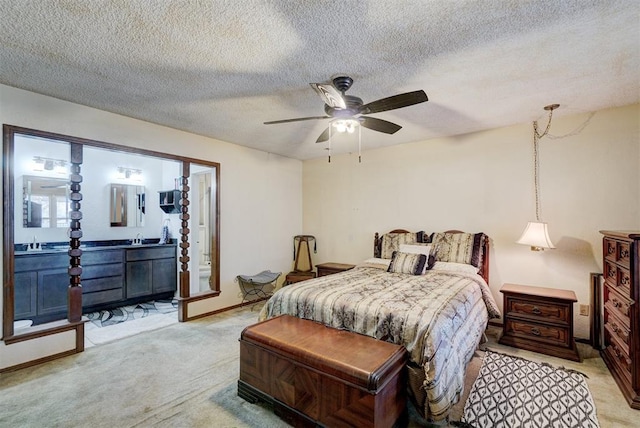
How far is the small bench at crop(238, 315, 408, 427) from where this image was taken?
1724mm

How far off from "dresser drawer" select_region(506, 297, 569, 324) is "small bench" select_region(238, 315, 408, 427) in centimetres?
197

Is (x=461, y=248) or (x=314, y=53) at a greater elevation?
(x=314, y=53)

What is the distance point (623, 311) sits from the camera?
2.44 metres

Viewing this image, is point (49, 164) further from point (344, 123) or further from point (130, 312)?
point (344, 123)

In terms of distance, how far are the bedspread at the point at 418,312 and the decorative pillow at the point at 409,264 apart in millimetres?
163

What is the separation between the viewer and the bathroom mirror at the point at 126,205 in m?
5.20

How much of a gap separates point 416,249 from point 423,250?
0.29 ft

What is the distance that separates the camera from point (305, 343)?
2.08 metres

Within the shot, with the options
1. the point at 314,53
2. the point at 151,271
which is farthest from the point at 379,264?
the point at 151,271

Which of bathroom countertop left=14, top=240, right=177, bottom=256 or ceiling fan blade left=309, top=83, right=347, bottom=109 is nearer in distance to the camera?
ceiling fan blade left=309, top=83, right=347, bottom=109

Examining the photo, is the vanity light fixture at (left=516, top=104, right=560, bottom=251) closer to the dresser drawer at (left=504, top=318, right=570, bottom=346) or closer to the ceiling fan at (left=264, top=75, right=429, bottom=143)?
the dresser drawer at (left=504, top=318, right=570, bottom=346)

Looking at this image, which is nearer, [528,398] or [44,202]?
[528,398]

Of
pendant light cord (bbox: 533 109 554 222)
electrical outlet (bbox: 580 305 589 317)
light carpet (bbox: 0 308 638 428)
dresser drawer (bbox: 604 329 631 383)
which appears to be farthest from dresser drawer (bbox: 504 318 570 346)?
pendant light cord (bbox: 533 109 554 222)

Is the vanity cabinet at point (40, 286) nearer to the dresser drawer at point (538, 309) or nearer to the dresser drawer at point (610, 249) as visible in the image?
the dresser drawer at point (538, 309)
